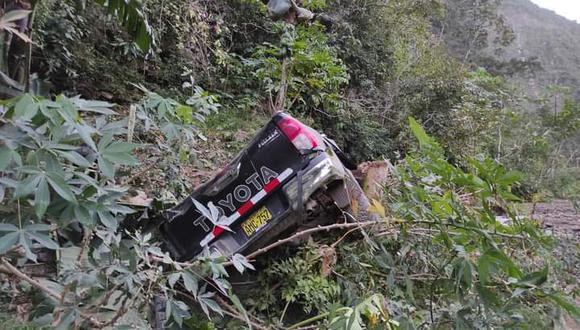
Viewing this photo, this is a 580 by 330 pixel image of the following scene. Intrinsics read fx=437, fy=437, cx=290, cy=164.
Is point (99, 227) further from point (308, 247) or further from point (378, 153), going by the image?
point (378, 153)

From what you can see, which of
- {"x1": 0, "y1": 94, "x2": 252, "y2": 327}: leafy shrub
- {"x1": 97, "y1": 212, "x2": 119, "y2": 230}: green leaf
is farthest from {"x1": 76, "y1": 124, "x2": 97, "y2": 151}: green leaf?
{"x1": 97, "y1": 212, "x2": 119, "y2": 230}: green leaf

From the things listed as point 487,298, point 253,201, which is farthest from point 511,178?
point 253,201

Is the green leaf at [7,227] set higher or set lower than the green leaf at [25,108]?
lower

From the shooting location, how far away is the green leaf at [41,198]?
1135mm

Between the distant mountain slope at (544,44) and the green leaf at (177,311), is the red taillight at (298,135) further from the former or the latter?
the distant mountain slope at (544,44)

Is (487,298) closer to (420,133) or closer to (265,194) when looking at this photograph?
(420,133)

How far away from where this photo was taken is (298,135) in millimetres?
3070

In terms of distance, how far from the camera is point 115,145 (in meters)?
1.33

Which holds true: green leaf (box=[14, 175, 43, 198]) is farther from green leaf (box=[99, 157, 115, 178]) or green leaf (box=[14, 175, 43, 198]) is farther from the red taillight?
the red taillight

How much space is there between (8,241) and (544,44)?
39.6 m

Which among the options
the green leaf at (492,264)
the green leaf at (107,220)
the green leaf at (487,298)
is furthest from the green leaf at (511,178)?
the green leaf at (107,220)

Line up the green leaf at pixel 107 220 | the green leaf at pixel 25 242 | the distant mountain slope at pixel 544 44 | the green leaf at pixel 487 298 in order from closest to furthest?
the green leaf at pixel 25 242, the green leaf at pixel 107 220, the green leaf at pixel 487 298, the distant mountain slope at pixel 544 44

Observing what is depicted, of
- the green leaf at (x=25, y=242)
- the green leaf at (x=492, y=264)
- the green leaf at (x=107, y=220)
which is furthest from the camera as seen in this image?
the green leaf at (x=492, y=264)

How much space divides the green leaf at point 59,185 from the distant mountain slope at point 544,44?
76.0ft
